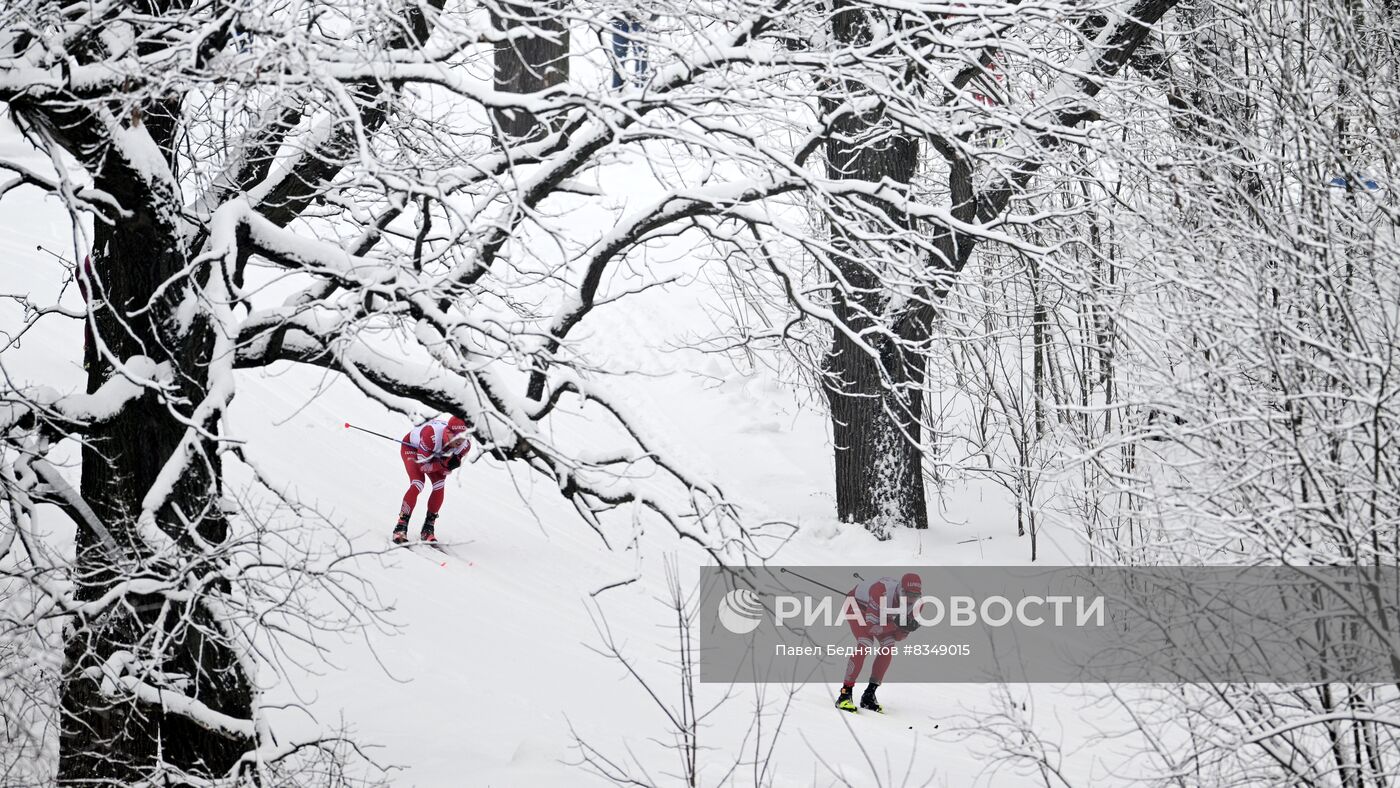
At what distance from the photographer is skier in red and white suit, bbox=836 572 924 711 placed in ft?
28.0

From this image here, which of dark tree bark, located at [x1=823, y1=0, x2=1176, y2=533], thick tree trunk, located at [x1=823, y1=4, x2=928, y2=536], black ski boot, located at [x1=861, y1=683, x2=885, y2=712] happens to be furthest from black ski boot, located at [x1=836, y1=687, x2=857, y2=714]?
thick tree trunk, located at [x1=823, y1=4, x2=928, y2=536]

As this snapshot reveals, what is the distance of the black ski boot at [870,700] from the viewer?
8656 millimetres

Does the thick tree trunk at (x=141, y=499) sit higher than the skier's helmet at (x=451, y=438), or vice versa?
the skier's helmet at (x=451, y=438)

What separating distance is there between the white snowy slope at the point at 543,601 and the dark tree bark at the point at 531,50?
1449 mm

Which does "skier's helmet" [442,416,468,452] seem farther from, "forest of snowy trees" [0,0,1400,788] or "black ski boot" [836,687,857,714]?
"black ski boot" [836,687,857,714]

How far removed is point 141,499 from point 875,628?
5.09 m

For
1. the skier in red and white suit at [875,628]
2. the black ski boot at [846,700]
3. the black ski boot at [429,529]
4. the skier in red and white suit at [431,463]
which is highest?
the skier in red and white suit at [431,463]

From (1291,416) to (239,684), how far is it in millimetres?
5003

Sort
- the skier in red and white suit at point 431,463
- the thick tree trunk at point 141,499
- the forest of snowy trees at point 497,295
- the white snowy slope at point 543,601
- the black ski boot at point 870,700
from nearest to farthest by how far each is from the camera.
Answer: the forest of snowy trees at point 497,295 → the thick tree trunk at point 141,499 → the white snowy slope at point 543,601 → the black ski boot at point 870,700 → the skier in red and white suit at point 431,463

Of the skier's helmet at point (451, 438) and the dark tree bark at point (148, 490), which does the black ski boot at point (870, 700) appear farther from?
the dark tree bark at point (148, 490)

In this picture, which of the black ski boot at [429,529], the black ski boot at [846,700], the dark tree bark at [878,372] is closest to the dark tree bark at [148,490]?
the black ski boot at [846,700]

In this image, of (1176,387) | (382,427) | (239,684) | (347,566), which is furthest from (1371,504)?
(382,427)

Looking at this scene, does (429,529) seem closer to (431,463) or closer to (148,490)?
(431,463)

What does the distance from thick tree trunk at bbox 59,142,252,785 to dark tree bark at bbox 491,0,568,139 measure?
1.67 metres
